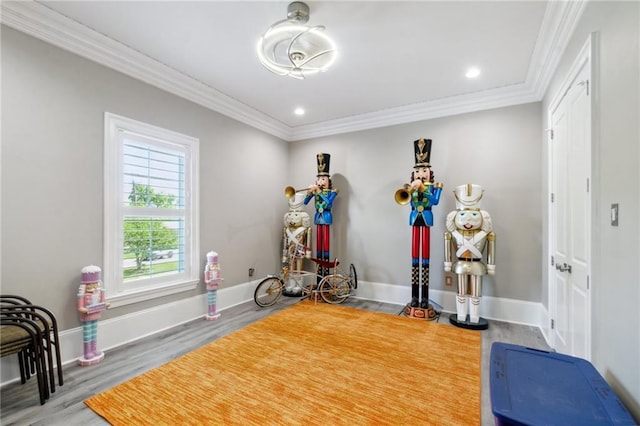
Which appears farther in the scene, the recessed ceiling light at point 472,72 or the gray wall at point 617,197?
the recessed ceiling light at point 472,72

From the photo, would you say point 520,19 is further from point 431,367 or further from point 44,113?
point 44,113

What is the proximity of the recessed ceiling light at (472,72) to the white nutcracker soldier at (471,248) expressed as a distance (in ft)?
3.88

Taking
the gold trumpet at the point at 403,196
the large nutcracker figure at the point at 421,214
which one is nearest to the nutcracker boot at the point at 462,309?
the large nutcracker figure at the point at 421,214

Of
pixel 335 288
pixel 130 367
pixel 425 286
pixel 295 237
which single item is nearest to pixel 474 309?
pixel 425 286

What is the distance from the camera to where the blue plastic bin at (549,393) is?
972 mm

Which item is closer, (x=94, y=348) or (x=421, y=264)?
(x=94, y=348)

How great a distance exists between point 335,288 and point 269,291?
92cm

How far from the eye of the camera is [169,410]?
1.77 meters

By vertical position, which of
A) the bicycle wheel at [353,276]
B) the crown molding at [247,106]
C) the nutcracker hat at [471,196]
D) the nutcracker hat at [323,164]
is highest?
the crown molding at [247,106]

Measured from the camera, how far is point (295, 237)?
4.36m

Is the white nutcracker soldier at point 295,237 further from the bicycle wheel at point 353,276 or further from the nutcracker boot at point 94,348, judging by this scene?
the nutcracker boot at point 94,348

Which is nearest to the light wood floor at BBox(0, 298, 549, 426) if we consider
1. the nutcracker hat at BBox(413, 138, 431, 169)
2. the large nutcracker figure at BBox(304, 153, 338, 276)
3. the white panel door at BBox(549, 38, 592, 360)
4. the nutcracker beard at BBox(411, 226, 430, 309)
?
the nutcracker beard at BBox(411, 226, 430, 309)

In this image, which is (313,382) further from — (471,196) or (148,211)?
(471,196)

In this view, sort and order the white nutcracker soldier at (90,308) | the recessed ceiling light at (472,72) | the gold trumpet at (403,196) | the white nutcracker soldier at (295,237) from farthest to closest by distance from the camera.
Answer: the white nutcracker soldier at (295,237)
the gold trumpet at (403,196)
the recessed ceiling light at (472,72)
the white nutcracker soldier at (90,308)
